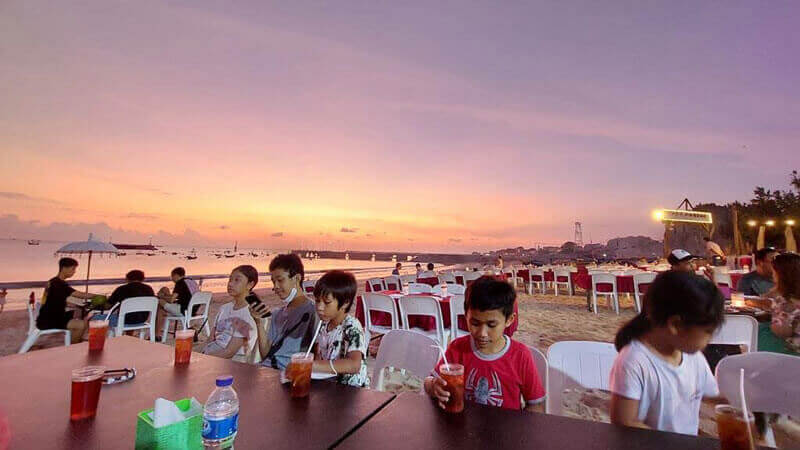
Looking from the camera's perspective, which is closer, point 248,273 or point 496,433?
point 496,433

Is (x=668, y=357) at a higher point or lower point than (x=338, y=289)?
lower

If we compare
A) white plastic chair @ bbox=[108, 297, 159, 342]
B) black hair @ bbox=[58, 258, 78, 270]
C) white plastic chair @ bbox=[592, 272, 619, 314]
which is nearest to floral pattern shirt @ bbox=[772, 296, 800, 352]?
white plastic chair @ bbox=[592, 272, 619, 314]

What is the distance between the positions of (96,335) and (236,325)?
865 mm

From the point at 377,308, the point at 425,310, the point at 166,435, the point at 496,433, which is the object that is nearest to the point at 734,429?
the point at 496,433

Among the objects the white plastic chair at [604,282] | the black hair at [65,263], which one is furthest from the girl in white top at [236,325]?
the white plastic chair at [604,282]

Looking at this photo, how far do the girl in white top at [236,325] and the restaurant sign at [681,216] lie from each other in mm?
17821

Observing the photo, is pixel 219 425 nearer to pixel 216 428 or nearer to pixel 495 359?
pixel 216 428

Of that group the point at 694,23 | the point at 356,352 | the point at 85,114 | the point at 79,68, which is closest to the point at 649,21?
the point at 694,23

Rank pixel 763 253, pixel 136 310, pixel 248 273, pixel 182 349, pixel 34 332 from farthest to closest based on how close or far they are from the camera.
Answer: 1. pixel 136 310
2. pixel 34 332
3. pixel 763 253
4. pixel 248 273
5. pixel 182 349

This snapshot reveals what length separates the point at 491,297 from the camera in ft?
5.13

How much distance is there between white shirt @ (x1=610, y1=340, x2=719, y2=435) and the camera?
1.24 m

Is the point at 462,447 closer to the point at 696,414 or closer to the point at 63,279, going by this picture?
the point at 696,414

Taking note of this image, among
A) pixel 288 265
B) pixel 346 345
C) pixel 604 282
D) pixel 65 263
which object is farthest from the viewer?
pixel 604 282

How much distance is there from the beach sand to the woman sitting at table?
781 mm
